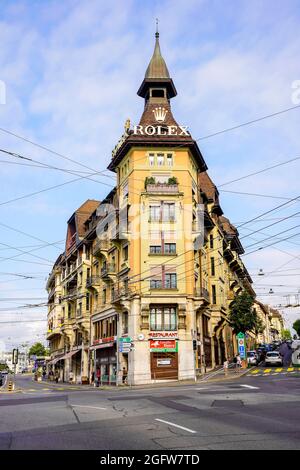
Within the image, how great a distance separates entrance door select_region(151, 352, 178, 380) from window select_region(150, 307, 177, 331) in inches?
83.4

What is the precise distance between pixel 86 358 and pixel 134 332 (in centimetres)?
1859

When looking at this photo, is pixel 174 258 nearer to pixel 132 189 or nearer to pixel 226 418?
pixel 132 189

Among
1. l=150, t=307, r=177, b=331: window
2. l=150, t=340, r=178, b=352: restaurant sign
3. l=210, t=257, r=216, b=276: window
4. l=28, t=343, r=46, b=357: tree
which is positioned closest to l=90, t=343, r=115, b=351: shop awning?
l=150, t=307, r=177, b=331: window

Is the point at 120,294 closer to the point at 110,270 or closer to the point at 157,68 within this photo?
the point at 110,270

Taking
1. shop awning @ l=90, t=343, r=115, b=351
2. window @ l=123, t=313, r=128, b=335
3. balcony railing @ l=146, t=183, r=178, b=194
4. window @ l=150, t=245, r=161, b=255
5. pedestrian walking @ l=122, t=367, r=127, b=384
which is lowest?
pedestrian walking @ l=122, t=367, r=127, b=384

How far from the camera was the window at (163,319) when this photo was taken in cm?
4119

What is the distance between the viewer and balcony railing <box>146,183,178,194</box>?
43.4m

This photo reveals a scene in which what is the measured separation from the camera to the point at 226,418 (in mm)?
14102

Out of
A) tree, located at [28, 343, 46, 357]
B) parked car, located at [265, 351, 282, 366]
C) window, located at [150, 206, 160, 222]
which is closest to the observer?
window, located at [150, 206, 160, 222]

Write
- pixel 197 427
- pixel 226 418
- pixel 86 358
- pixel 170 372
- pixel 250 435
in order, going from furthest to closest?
pixel 86 358 < pixel 170 372 < pixel 226 418 < pixel 197 427 < pixel 250 435

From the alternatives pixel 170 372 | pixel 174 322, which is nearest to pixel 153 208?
pixel 174 322

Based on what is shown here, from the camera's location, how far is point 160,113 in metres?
48.2

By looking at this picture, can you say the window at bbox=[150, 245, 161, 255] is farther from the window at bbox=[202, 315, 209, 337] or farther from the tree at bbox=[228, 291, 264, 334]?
the tree at bbox=[228, 291, 264, 334]

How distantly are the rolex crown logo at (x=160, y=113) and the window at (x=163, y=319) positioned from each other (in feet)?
60.5
